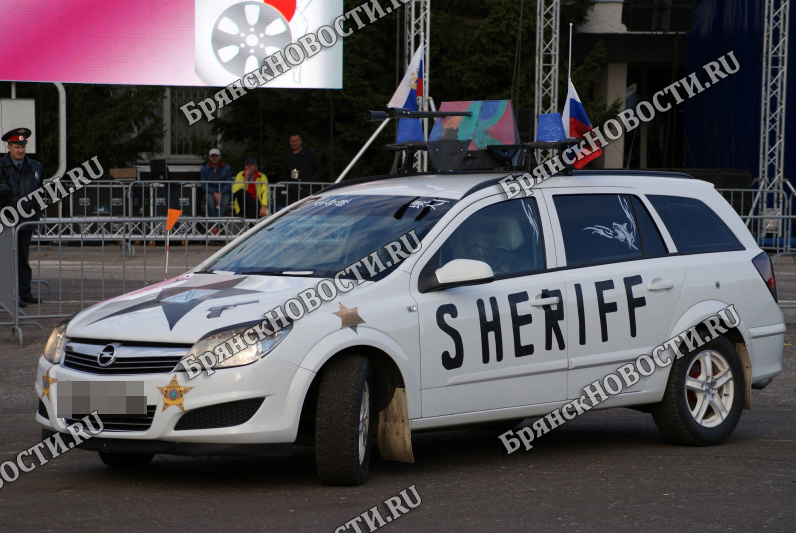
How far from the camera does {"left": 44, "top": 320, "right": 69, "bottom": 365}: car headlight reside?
238 inches

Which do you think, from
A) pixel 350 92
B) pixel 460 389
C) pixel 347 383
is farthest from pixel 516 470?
pixel 350 92

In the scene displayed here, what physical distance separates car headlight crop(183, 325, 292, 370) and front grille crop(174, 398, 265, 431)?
179 mm

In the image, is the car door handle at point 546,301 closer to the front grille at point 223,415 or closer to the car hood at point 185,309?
the car hood at point 185,309

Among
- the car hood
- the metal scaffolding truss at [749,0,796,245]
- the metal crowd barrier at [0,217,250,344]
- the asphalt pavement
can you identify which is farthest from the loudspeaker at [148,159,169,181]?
the car hood

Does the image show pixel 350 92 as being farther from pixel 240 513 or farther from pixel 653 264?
pixel 240 513

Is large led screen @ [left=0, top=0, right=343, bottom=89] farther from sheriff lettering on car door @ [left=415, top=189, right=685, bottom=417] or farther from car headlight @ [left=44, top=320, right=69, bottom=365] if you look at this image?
car headlight @ [left=44, top=320, right=69, bottom=365]

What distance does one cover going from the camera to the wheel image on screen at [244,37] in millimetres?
20906

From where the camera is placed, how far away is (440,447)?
743 cm

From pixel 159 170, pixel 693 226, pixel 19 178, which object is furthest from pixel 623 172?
pixel 159 170

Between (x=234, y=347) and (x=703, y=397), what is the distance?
3.06 meters

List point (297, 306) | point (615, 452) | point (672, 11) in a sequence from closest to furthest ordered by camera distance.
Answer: point (297, 306), point (615, 452), point (672, 11)

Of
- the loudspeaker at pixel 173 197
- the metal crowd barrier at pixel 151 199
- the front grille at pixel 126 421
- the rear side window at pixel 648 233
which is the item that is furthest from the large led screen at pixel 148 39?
the front grille at pixel 126 421

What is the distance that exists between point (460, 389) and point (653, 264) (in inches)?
61.8

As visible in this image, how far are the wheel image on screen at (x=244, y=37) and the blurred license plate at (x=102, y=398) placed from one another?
15566 mm
